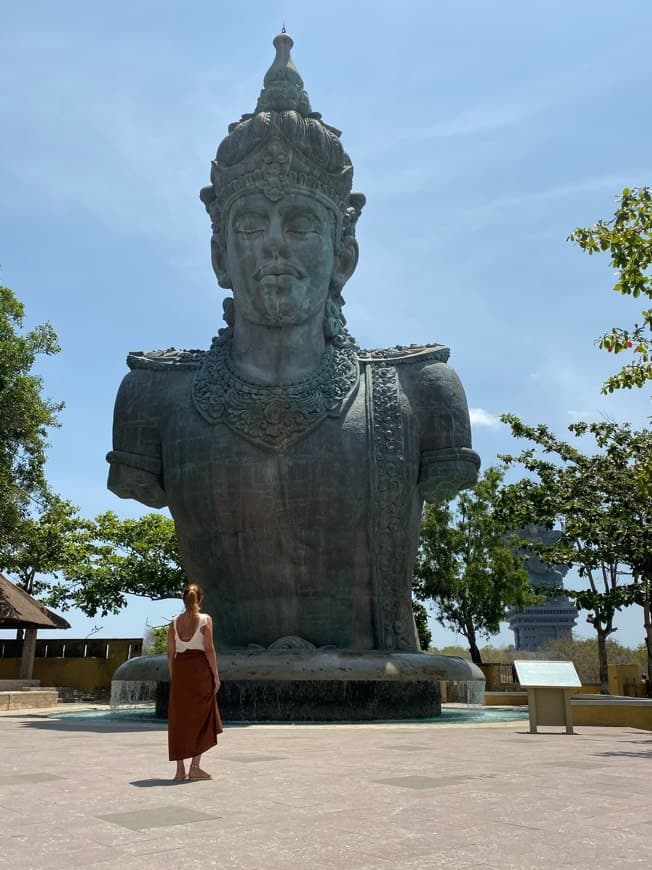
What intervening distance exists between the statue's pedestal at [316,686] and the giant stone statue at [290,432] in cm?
84

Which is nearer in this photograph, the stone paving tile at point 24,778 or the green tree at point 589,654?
the stone paving tile at point 24,778

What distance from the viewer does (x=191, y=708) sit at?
5.82 meters

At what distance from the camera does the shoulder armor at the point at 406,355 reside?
13484mm

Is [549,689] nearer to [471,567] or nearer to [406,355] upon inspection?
[406,355]

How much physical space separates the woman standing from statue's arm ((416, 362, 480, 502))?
281 inches

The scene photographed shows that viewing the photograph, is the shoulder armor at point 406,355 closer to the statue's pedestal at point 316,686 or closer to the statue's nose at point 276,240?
the statue's nose at point 276,240

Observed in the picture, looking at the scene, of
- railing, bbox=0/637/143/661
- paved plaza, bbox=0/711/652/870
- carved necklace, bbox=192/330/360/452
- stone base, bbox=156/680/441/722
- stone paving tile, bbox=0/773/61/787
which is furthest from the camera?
railing, bbox=0/637/143/661

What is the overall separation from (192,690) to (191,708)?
4.8 inches

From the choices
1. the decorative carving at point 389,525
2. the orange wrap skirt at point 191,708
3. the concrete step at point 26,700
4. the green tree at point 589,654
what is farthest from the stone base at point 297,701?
the green tree at point 589,654

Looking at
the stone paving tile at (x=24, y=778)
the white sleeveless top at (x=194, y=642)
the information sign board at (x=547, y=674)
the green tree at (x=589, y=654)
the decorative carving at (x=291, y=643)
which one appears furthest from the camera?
the green tree at (x=589, y=654)

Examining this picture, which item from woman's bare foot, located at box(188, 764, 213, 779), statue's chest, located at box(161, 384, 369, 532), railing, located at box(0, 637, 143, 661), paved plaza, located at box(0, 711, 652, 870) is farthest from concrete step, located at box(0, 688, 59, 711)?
woman's bare foot, located at box(188, 764, 213, 779)

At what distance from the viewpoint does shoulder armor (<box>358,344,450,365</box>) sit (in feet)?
44.2

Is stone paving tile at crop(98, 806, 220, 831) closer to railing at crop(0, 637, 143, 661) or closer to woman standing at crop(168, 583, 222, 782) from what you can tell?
woman standing at crop(168, 583, 222, 782)

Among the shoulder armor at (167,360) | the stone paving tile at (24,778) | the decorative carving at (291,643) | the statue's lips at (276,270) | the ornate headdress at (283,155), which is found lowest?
the stone paving tile at (24,778)
